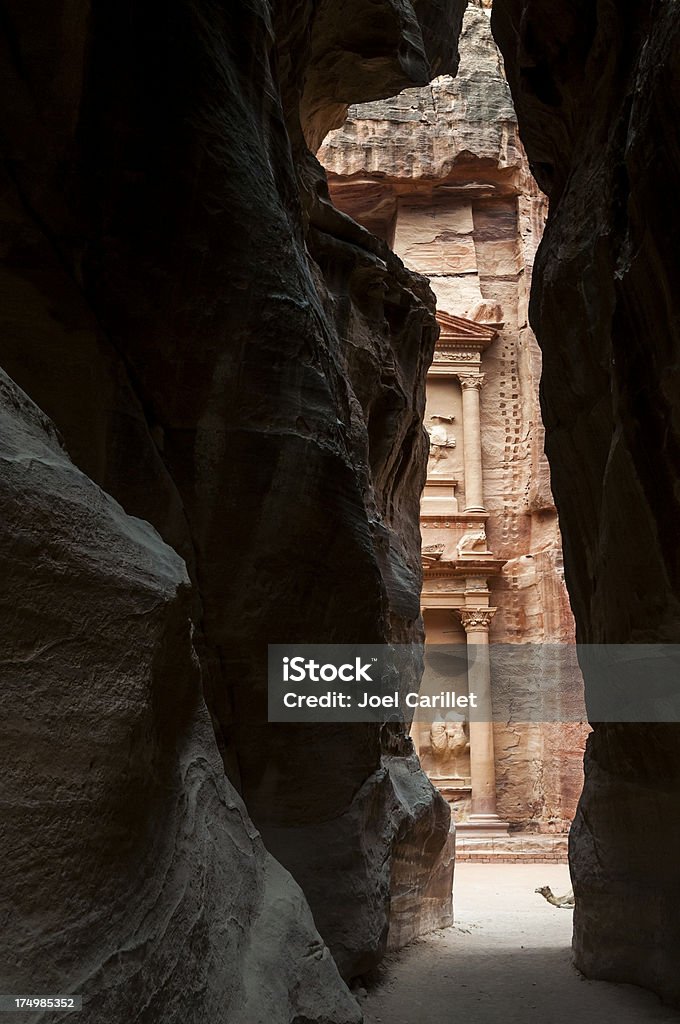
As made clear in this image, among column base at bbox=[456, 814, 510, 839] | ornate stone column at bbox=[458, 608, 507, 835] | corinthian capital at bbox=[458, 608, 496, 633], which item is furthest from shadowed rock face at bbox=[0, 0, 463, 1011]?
corinthian capital at bbox=[458, 608, 496, 633]

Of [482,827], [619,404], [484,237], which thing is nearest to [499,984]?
[619,404]

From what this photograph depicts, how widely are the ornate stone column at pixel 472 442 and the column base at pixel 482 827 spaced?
6885 mm

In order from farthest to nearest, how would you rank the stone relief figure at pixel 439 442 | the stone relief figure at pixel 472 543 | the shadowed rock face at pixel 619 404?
the stone relief figure at pixel 439 442 < the stone relief figure at pixel 472 543 < the shadowed rock face at pixel 619 404

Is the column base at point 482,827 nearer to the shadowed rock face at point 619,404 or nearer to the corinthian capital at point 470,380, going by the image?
the corinthian capital at point 470,380

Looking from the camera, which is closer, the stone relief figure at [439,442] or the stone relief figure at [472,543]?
the stone relief figure at [472,543]

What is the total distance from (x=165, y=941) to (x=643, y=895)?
17.1ft

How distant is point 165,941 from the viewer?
3.45 m

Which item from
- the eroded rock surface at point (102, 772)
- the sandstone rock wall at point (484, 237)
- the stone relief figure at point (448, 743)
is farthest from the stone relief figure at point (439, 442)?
the eroded rock surface at point (102, 772)

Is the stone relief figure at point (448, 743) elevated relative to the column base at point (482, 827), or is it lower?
elevated

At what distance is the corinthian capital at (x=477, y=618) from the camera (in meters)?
22.0

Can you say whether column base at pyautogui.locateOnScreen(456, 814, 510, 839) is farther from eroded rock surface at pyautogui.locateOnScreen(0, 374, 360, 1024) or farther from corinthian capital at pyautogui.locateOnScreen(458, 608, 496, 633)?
eroded rock surface at pyautogui.locateOnScreen(0, 374, 360, 1024)

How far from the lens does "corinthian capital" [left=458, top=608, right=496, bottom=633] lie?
22.0m

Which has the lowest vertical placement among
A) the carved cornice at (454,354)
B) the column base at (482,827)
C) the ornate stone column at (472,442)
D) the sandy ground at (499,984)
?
the sandy ground at (499,984)

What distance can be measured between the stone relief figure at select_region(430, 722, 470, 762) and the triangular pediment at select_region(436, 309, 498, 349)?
29.8 ft
